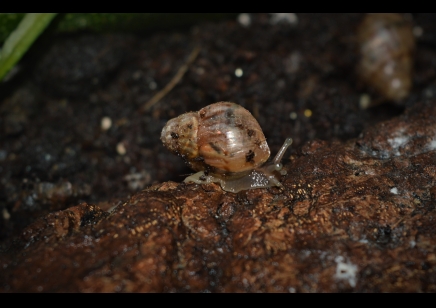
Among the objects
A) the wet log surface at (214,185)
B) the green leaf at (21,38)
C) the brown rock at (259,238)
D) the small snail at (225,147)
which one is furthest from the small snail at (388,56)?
the green leaf at (21,38)

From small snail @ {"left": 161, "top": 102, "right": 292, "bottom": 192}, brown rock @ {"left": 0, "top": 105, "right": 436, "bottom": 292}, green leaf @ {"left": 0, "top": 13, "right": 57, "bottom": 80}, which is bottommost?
brown rock @ {"left": 0, "top": 105, "right": 436, "bottom": 292}

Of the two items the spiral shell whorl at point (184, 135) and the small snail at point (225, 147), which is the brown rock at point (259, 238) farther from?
the spiral shell whorl at point (184, 135)

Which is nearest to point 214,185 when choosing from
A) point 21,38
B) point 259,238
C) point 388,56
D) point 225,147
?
point 225,147

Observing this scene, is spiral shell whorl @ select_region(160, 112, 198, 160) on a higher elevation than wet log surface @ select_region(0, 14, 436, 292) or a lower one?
higher

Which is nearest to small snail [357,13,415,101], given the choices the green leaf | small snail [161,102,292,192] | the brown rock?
the brown rock

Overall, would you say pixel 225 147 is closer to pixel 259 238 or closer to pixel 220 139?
pixel 220 139

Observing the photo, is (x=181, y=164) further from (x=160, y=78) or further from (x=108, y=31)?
(x=108, y=31)

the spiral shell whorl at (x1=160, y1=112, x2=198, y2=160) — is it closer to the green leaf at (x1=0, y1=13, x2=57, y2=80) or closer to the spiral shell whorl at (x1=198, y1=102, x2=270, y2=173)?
the spiral shell whorl at (x1=198, y1=102, x2=270, y2=173)

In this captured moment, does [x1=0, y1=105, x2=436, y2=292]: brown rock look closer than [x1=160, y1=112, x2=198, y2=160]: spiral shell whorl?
Yes
